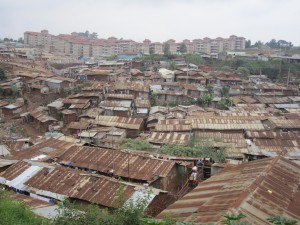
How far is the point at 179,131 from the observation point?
25781 millimetres

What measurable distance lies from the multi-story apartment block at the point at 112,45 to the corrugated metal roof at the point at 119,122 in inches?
2076

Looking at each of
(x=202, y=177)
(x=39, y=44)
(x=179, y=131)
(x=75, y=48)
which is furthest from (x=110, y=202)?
(x=39, y=44)

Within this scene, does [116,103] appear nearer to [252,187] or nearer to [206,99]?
[206,99]

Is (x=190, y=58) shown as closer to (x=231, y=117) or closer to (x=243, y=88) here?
(x=243, y=88)

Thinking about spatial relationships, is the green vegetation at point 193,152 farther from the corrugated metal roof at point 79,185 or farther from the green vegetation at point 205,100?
the green vegetation at point 205,100

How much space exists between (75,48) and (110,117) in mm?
56785

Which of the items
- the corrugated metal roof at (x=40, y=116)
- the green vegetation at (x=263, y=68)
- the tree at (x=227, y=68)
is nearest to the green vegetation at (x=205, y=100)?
the corrugated metal roof at (x=40, y=116)

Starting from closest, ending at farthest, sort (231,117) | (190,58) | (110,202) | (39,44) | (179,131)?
(110,202) < (179,131) < (231,117) < (190,58) < (39,44)

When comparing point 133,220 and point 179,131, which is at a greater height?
point 133,220

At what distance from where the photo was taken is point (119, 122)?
27.9m

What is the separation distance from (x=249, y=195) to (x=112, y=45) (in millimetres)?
77395

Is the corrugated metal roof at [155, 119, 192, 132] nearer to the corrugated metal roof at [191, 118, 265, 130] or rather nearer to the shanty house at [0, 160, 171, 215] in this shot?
the corrugated metal roof at [191, 118, 265, 130]

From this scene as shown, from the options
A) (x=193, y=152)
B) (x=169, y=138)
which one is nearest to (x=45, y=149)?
(x=193, y=152)

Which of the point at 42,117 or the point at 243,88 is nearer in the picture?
the point at 42,117
